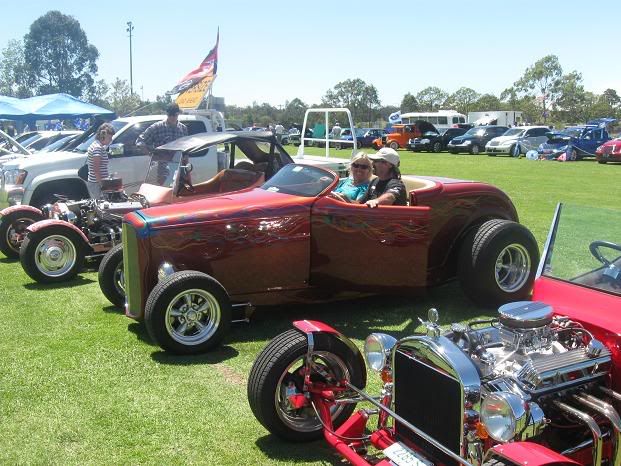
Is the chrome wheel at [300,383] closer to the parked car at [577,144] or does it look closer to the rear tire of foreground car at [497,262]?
the rear tire of foreground car at [497,262]

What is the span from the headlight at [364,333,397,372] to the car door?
2.56 meters

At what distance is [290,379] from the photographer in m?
3.70

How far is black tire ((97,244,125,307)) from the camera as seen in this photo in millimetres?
6738

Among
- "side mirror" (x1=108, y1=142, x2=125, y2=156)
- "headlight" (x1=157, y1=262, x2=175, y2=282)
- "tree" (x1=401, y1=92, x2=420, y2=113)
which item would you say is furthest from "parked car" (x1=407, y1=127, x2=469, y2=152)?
"tree" (x1=401, y1=92, x2=420, y2=113)

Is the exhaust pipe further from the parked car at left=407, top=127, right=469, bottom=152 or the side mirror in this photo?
the parked car at left=407, top=127, right=469, bottom=152

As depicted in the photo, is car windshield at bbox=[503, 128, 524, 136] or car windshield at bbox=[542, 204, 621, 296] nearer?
car windshield at bbox=[542, 204, 621, 296]

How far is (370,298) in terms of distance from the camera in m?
6.81

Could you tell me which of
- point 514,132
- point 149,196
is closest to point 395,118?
point 514,132

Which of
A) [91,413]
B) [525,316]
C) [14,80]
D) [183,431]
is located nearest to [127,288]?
[91,413]

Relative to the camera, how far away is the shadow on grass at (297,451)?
368cm

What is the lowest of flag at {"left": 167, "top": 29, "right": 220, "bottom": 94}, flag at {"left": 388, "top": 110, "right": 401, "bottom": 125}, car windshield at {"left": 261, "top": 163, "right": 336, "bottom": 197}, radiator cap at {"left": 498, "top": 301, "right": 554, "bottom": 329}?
radiator cap at {"left": 498, "top": 301, "right": 554, "bottom": 329}

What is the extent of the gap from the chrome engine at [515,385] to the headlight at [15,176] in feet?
30.4

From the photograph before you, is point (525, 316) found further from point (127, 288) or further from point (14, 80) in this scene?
point (14, 80)

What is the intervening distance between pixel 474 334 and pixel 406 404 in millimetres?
511
